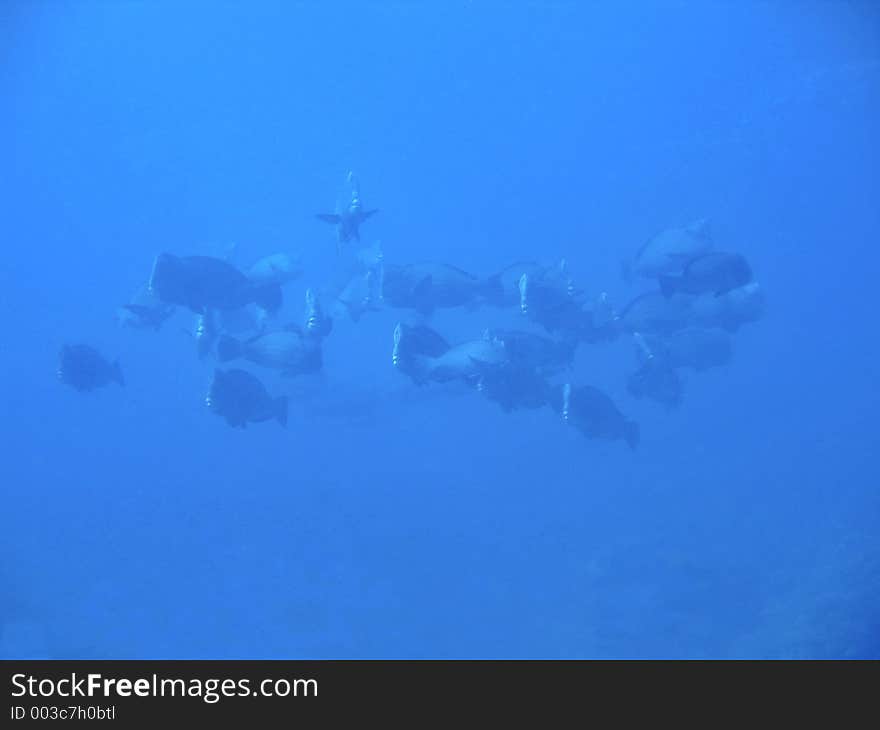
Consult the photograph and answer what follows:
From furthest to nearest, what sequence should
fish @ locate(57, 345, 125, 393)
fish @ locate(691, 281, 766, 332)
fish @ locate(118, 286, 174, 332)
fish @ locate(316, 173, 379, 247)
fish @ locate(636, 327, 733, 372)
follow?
fish @ locate(636, 327, 733, 372) → fish @ locate(691, 281, 766, 332) → fish @ locate(118, 286, 174, 332) → fish @ locate(57, 345, 125, 393) → fish @ locate(316, 173, 379, 247)

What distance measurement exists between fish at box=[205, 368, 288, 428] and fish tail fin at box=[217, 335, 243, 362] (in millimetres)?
715

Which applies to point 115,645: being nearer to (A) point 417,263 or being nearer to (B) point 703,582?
(A) point 417,263

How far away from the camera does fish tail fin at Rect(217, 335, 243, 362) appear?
8289 millimetres

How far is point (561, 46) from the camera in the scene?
187 feet

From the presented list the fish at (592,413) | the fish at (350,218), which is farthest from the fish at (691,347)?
the fish at (350,218)

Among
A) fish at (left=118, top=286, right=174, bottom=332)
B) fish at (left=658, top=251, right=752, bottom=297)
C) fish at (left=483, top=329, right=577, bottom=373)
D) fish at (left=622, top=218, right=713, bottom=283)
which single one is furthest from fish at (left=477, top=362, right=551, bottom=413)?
fish at (left=118, top=286, right=174, bottom=332)

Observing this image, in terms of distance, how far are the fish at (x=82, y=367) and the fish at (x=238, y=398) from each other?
1.79 metres

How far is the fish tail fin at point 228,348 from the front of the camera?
8289mm

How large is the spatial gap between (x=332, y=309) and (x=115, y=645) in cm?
706

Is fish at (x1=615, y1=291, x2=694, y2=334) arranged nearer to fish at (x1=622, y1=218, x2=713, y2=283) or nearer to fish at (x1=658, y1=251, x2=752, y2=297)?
fish at (x1=622, y1=218, x2=713, y2=283)

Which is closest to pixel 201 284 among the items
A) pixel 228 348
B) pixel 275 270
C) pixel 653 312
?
pixel 228 348

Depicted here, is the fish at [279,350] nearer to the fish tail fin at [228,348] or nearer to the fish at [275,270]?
the fish tail fin at [228,348]
